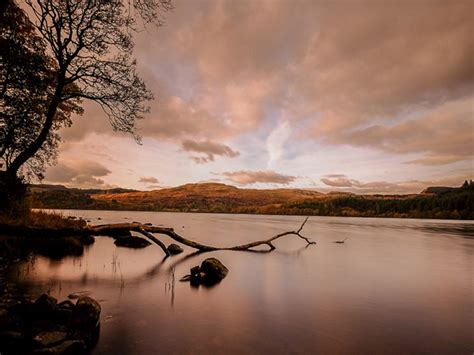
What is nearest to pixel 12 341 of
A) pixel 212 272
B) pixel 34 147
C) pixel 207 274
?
pixel 34 147

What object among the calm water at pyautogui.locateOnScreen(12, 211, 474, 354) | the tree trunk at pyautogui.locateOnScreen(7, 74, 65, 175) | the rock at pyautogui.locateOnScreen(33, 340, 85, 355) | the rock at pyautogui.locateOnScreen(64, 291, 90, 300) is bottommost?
the calm water at pyautogui.locateOnScreen(12, 211, 474, 354)

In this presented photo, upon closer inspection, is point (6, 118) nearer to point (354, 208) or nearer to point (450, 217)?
point (450, 217)

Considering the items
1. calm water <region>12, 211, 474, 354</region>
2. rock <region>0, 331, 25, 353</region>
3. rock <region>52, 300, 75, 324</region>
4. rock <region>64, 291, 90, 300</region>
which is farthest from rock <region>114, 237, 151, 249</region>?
rock <region>0, 331, 25, 353</region>

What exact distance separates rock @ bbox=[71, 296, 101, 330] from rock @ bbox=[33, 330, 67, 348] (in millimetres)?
602

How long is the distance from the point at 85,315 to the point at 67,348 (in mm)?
1427

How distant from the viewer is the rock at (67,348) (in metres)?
5.49

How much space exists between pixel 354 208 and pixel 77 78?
202690 millimetres

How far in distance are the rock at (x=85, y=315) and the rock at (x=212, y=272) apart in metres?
7.00

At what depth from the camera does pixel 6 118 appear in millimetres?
11883

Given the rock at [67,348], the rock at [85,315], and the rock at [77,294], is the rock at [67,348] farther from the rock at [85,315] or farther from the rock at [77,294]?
the rock at [77,294]

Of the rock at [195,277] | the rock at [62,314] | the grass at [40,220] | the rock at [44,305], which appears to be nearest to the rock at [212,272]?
the rock at [195,277]

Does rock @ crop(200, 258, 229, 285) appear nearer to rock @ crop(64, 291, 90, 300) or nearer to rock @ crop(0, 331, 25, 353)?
rock @ crop(64, 291, 90, 300)

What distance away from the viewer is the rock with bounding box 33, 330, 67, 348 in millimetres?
5883

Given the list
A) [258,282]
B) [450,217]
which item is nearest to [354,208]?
[450,217]
